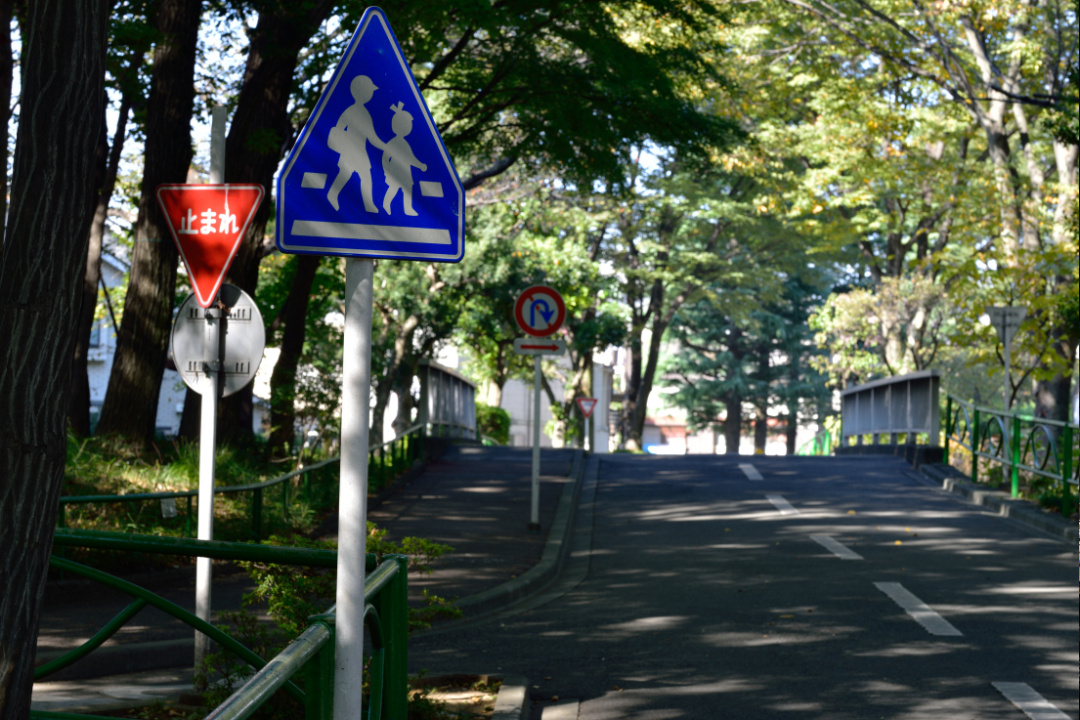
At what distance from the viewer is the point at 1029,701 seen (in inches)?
230

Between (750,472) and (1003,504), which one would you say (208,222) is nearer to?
(1003,504)

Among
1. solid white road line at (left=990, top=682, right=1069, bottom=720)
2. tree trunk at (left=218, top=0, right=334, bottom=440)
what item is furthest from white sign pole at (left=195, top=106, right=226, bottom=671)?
tree trunk at (left=218, top=0, right=334, bottom=440)

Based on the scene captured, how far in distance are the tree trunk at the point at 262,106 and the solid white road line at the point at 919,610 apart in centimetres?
770

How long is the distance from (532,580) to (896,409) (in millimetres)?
14922

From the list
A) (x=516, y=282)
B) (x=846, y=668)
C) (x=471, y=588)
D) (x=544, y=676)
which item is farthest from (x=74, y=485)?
(x=516, y=282)

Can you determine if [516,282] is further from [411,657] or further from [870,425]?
[411,657]

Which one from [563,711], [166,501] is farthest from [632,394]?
[563,711]

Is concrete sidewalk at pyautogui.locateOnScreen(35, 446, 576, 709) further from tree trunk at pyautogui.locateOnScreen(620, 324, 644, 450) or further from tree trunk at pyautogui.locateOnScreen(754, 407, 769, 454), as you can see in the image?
tree trunk at pyautogui.locateOnScreen(754, 407, 769, 454)

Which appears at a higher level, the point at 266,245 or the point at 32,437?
the point at 266,245

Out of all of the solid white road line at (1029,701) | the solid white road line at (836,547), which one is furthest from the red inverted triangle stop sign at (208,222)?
the solid white road line at (836,547)

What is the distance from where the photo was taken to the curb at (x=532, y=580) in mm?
8805

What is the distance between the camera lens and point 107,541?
3754mm

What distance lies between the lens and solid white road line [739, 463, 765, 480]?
18453 millimetres

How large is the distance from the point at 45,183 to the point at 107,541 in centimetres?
124
